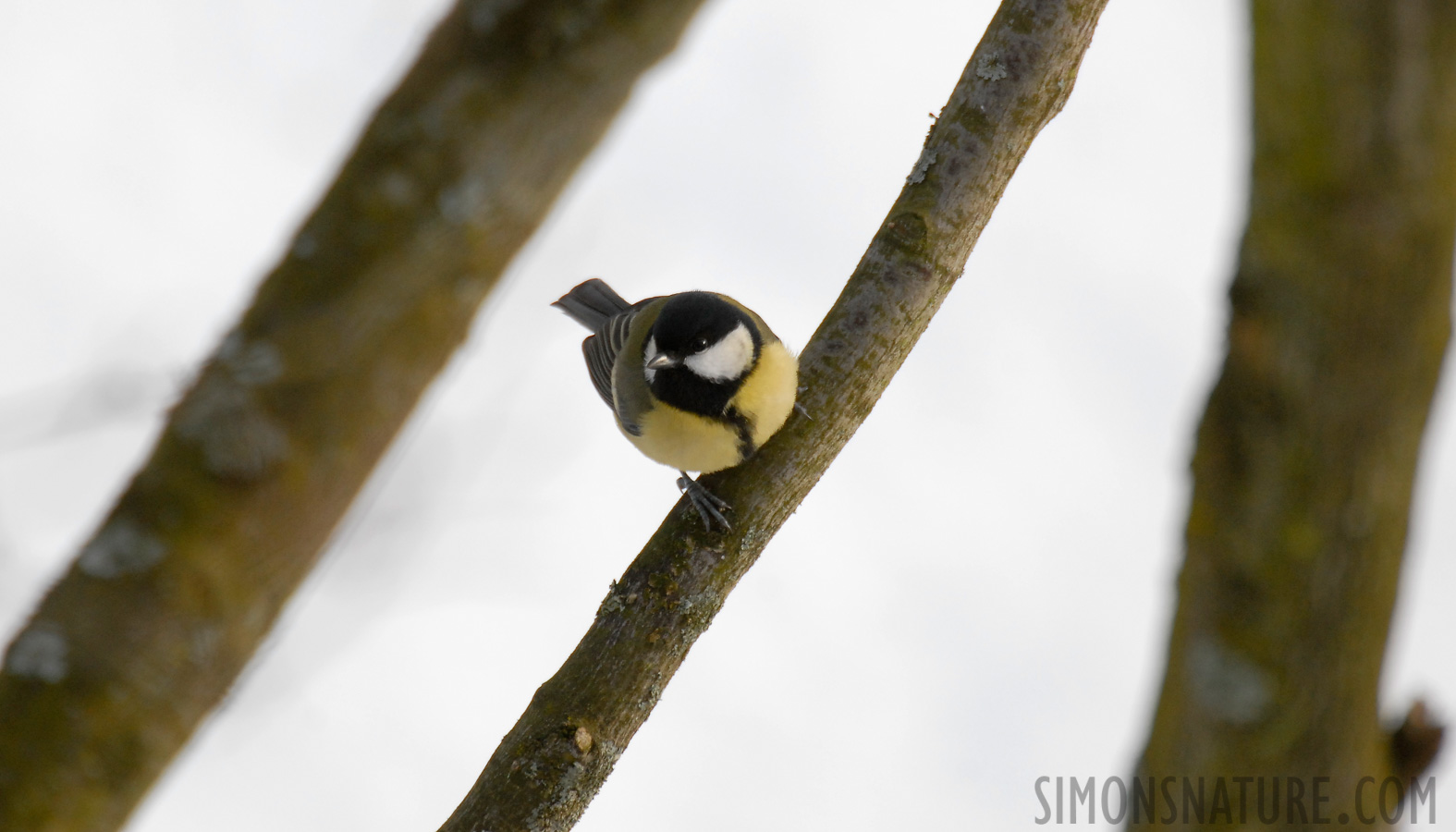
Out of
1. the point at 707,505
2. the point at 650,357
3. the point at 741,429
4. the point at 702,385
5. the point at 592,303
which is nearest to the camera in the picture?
the point at 707,505

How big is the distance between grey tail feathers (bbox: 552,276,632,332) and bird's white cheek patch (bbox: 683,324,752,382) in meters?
1.26

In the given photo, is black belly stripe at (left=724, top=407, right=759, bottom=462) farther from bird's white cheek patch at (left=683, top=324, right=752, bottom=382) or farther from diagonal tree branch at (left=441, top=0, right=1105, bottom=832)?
bird's white cheek patch at (left=683, top=324, right=752, bottom=382)

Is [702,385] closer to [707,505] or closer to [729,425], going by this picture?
[729,425]

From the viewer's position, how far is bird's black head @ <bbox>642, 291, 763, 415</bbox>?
336 cm

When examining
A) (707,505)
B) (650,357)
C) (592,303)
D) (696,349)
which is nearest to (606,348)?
(592,303)

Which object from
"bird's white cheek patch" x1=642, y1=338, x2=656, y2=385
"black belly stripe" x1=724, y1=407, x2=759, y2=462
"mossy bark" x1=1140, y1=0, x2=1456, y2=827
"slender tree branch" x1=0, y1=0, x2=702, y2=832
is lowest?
"slender tree branch" x1=0, y1=0, x2=702, y2=832

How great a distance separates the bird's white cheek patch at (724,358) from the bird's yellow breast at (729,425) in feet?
0.22

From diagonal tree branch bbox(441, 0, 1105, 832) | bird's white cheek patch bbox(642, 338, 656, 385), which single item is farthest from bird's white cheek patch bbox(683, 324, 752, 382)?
diagonal tree branch bbox(441, 0, 1105, 832)

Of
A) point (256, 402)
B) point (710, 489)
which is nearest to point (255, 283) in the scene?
point (256, 402)

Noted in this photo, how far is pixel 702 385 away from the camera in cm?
336

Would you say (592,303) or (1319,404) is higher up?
(592,303)

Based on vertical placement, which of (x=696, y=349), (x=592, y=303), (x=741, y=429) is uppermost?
(x=592, y=303)

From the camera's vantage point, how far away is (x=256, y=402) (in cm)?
115

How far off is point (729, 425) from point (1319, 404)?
2120mm
